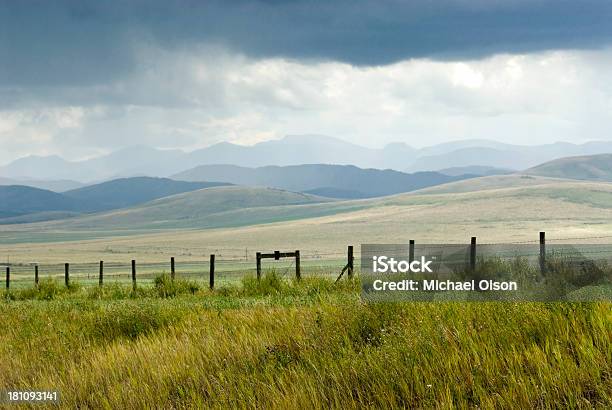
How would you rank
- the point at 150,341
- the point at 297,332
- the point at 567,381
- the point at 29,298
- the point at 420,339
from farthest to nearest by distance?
1. the point at 29,298
2. the point at 150,341
3. the point at 297,332
4. the point at 420,339
5. the point at 567,381

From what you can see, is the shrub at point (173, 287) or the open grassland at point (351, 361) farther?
the shrub at point (173, 287)

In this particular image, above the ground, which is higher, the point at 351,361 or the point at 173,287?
the point at 351,361

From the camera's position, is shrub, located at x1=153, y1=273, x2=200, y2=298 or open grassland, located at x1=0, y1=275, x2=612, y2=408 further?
shrub, located at x1=153, y1=273, x2=200, y2=298

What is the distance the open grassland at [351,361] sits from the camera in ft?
23.6

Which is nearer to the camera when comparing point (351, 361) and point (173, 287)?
point (351, 361)

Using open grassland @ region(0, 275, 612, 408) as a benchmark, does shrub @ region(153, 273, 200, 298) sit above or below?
below

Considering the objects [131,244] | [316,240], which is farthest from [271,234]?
[131,244]

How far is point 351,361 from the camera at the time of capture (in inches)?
342

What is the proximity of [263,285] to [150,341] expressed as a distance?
44.5 ft

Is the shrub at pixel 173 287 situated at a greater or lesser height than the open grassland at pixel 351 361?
lesser

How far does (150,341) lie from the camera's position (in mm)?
13703

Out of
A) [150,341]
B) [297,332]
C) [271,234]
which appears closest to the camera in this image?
[297,332]

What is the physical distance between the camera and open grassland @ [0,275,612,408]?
7184mm

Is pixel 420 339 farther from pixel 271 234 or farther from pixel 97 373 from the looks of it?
pixel 271 234
